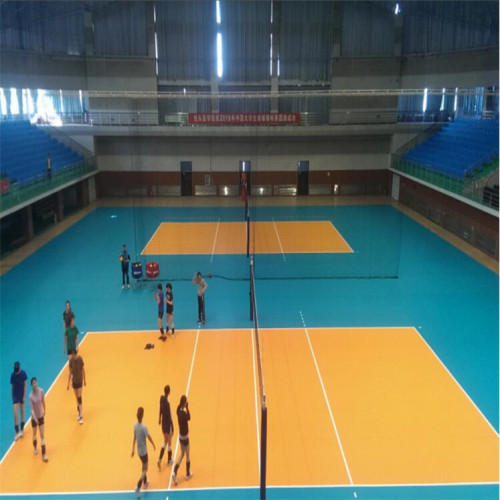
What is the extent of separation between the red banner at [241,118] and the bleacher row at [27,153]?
7.65 meters

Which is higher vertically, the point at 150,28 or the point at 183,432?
the point at 150,28

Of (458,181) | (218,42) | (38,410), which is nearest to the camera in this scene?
(38,410)

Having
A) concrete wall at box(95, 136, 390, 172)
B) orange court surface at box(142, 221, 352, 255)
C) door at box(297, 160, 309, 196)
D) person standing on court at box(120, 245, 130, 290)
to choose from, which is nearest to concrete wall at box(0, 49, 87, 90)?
concrete wall at box(95, 136, 390, 172)

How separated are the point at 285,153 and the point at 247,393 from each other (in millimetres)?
26300

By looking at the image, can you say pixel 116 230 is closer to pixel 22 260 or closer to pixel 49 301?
pixel 22 260

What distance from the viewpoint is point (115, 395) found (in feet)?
34.9

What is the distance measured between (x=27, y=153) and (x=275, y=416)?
2167 centimetres

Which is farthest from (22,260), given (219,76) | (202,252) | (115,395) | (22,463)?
(219,76)

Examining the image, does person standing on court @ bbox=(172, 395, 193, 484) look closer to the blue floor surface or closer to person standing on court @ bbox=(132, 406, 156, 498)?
the blue floor surface

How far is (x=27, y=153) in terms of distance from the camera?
1040 inches

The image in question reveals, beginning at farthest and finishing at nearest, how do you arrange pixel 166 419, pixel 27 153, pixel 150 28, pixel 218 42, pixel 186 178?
1. pixel 186 178
2. pixel 218 42
3. pixel 150 28
4. pixel 27 153
5. pixel 166 419

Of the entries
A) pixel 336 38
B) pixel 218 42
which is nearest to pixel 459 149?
pixel 336 38

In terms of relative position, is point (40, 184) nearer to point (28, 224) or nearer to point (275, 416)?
point (28, 224)

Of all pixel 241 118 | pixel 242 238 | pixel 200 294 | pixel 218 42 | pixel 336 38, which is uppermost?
pixel 336 38
